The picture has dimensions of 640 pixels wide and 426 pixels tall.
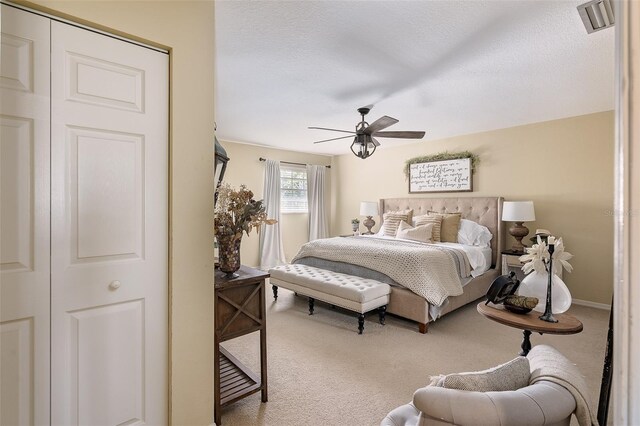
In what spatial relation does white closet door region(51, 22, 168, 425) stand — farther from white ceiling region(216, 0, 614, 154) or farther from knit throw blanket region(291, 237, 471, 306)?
knit throw blanket region(291, 237, 471, 306)

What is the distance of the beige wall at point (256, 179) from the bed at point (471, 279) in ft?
5.73

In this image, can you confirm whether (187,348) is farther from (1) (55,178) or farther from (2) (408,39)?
(2) (408,39)

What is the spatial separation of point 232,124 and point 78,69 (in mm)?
3230

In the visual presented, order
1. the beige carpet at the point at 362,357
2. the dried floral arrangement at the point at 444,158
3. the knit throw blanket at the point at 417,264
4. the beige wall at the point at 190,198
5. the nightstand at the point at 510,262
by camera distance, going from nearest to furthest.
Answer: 1. the beige wall at the point at 190,198
2. the beige carpet at the point at 362,357
3. the knit throw blanket at the point at 417,264
4. the nightstand at the point at 510,262
5. the dried floral arrangement at the point at 444,158

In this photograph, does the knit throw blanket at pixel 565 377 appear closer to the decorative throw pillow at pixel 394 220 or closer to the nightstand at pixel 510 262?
the nightstand at pixel 510 262

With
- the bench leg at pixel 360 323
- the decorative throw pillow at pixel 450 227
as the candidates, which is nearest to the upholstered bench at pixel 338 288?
the bench leg at pixel 360 323

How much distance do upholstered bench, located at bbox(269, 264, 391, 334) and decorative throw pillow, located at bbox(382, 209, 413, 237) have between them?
171 centimetres

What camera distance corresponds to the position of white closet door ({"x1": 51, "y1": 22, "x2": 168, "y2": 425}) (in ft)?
4.25

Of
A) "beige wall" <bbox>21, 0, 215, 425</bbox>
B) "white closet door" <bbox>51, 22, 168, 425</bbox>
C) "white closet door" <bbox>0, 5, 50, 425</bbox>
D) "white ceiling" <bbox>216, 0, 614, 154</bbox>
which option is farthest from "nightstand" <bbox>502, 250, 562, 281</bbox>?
"white closet door" <bbox>0, 5, 50, 425</bbox>

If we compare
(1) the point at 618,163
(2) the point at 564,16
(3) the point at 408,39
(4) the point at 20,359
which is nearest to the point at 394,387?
(4) the point at 20,359

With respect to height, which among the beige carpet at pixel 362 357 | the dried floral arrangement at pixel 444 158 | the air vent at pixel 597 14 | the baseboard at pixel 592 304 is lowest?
the beige carpet at pixel 362 357

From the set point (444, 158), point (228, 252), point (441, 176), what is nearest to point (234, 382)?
point (228, 252)

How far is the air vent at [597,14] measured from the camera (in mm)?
1740

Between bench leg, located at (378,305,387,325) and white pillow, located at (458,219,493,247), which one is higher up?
white pillow, located at (458,219,493,247)
